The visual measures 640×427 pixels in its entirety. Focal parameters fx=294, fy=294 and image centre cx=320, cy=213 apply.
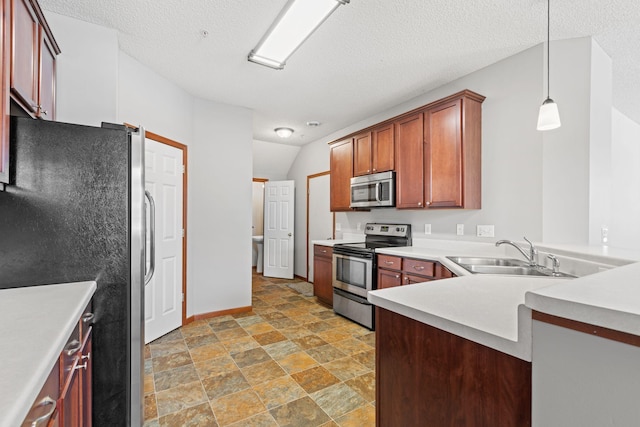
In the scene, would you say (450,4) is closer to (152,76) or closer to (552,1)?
(552,1)

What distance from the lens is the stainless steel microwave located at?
3.39m

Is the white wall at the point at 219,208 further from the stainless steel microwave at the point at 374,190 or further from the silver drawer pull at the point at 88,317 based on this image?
the silver drawer pull at the point at 88,317

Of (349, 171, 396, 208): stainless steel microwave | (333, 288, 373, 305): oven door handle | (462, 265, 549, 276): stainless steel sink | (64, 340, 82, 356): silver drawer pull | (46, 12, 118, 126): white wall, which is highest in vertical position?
(46, 12, 118, 126): white wall

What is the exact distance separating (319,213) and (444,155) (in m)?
2.92

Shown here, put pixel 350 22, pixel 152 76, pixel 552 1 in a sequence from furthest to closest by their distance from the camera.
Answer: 1. pixel 152 76
2. pixel 350 22
3. pixel 552 1

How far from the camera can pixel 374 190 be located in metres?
3.61

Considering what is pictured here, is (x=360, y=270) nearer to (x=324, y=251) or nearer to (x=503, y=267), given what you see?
(x=324, y=251)

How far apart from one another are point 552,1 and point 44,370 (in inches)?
119

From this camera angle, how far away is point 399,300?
110 centimetres

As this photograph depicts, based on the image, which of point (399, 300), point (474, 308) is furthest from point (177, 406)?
point (474, 308)

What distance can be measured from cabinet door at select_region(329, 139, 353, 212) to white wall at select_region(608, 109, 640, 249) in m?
3.11

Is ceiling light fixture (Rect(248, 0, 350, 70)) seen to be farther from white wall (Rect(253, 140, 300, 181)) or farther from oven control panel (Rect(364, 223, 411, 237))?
white wall (Rect(253, 140, 300, 181))

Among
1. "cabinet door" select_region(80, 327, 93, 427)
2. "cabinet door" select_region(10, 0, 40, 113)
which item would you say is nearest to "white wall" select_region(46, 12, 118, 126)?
"cabinet door" select_region(10, 0, 40, 113)

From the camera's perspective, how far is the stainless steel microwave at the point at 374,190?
3.39 meters
